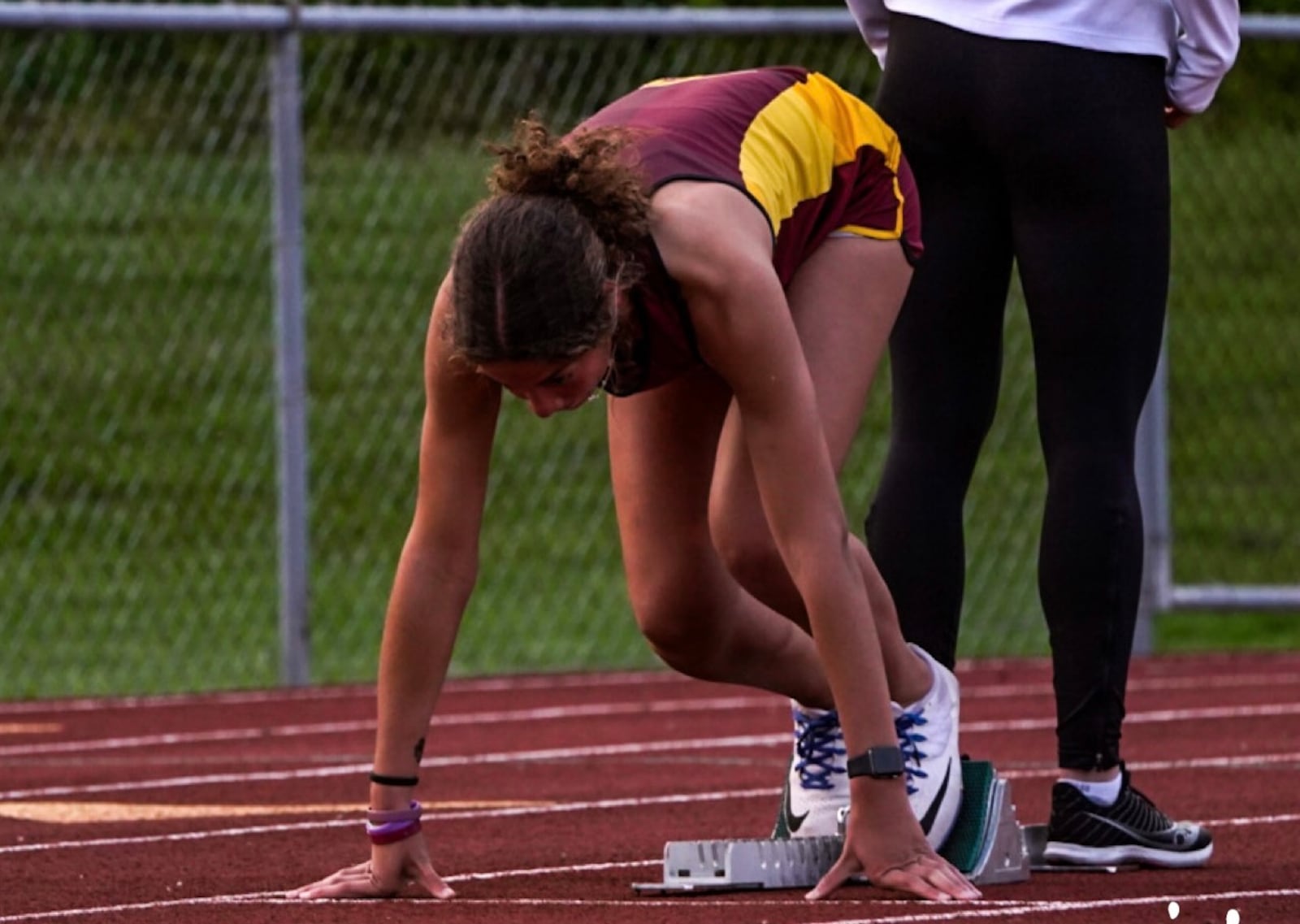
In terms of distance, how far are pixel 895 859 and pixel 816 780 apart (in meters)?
0.55

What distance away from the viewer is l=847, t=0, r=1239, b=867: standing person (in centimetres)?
461

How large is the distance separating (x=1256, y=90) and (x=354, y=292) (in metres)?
4.20

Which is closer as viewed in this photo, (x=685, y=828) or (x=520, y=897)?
(x=520, y=897)

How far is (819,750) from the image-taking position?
4.50m

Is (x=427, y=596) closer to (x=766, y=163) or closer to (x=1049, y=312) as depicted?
(x=766, y=163)

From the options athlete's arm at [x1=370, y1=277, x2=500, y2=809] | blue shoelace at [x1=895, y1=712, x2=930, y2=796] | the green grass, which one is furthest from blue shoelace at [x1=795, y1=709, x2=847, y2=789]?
the green grass

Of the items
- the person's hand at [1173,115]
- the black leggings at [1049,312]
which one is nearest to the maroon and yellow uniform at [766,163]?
the black leggings at [1049,312]

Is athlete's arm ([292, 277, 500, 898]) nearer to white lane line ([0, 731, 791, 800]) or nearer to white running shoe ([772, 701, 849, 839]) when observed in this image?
white running shoe ([772, 701, 849, 839])

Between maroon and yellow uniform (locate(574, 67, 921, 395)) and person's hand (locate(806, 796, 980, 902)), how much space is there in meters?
0.72

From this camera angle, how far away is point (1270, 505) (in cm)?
1352

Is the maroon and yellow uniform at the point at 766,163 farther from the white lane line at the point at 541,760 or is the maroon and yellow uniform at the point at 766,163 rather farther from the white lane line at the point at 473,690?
the white lane line at the point at 473,690

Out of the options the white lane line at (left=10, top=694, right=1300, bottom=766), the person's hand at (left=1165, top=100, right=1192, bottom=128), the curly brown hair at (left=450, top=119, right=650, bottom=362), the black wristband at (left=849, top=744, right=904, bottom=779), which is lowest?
the white lane line at (left=10, top=694, right=1300, bottom=766)

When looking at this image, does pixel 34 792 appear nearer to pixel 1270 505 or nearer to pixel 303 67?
pixel 303 67

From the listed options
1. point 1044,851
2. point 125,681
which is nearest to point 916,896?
point 1044,851
